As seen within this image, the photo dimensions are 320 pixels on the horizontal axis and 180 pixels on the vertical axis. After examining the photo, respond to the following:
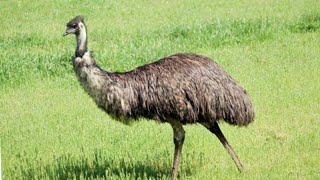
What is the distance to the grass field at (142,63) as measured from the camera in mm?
7945

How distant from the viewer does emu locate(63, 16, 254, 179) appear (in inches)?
271

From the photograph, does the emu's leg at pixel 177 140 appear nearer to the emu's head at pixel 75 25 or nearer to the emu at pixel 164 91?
the emu at pixel 164 91

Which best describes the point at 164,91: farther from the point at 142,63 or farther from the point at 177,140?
the point at 142,63

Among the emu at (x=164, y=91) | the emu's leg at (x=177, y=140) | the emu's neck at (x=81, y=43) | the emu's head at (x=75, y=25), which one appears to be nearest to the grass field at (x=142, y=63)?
the emu's leg at (x=177, y=140)

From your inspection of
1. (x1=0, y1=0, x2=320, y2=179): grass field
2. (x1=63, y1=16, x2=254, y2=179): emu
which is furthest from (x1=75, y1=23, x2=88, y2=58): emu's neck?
(x1=0, y1=0, x2=320, y2=179): grass field

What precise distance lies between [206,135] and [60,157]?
195cm

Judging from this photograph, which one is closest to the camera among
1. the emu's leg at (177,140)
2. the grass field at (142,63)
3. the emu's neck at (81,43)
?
the emu's neck at (81,43)

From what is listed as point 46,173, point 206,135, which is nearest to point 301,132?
point 206,135

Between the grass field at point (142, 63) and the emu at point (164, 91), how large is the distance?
0.75m

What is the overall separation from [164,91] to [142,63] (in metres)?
6.13

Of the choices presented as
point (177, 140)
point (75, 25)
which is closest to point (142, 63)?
point (177, 140)

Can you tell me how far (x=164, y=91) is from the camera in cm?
695

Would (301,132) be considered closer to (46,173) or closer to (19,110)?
(46,173)

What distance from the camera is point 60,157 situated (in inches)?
324
